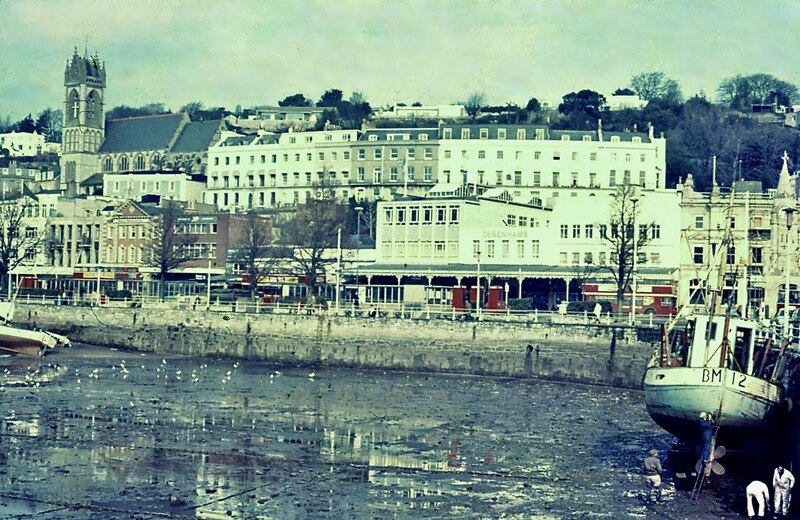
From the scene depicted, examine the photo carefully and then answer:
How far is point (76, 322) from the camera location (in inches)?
3282

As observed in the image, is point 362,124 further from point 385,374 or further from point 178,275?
point 385,374

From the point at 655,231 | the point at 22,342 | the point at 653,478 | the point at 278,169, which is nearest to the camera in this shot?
the point at 653,478

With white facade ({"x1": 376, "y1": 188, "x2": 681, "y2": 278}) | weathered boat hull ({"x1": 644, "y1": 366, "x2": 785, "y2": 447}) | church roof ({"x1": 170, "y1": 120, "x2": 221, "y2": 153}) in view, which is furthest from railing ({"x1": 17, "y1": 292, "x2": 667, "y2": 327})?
church roof ({"x1": 170, "y1": 120, "x2": 221, "y2": 153})

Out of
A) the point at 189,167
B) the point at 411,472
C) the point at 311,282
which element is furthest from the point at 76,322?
the point at 189,167

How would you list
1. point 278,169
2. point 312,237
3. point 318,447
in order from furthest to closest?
1. point 278,169
2. point 312,237
3. point 318,447

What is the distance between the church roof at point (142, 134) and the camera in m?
170

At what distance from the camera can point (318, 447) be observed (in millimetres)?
38125

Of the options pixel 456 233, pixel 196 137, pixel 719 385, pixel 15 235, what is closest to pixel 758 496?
pixel 719 385

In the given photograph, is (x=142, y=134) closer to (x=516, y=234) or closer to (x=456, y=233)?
(x=456, y=233)

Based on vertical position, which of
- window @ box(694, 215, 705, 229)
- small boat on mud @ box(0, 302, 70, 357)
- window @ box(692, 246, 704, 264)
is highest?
window @ box(694, 215, 705, 229)

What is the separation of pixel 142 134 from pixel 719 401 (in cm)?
14626

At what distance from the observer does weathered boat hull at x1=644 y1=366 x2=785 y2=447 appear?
3553 centimetres

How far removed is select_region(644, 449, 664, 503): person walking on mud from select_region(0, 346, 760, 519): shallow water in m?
0.35

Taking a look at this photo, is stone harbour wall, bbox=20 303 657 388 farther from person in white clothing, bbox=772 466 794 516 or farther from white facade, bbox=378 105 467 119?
white facade, bbox=378 105 467 119
